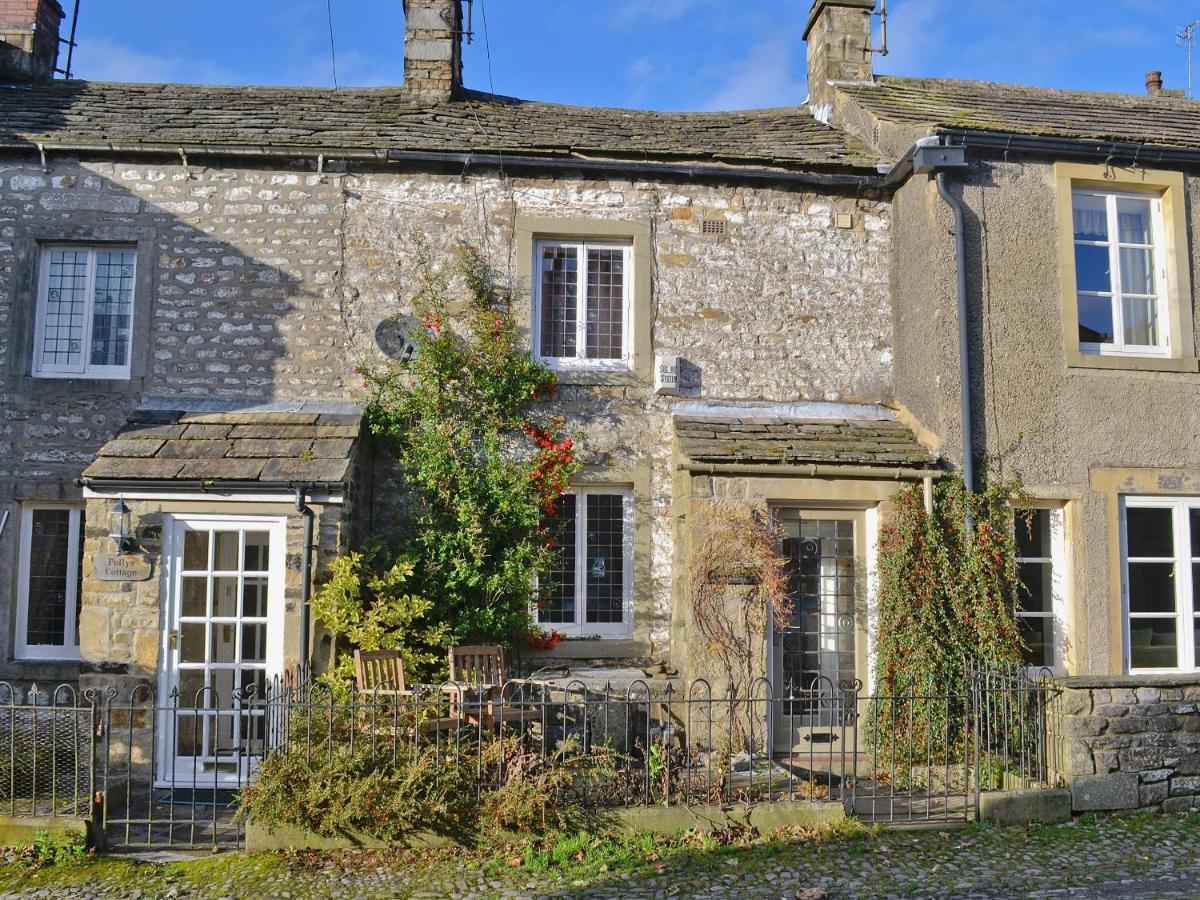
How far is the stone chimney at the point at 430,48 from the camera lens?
39.7 ft

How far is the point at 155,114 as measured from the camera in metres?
11.3

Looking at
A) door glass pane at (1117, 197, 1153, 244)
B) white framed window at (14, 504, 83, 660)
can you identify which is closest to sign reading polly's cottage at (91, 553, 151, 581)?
white framed window at (14, 504, 83, 660)

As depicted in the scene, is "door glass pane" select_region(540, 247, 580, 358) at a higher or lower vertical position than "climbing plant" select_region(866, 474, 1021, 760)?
higher

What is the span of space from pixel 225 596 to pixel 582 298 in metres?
Result: 4.66

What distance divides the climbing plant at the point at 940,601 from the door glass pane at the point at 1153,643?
1.47 meters

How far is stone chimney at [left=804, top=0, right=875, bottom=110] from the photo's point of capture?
12.7 metres

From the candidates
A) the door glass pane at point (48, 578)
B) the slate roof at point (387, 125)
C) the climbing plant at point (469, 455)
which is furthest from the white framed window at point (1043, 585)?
the door glass pane at point (48, 578)

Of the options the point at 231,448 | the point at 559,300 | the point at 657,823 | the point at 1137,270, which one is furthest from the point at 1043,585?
the point at 231,448

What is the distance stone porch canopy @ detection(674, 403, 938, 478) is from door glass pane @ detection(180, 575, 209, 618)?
442 cm

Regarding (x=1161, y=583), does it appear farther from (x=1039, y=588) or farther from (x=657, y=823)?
(x=657, y=823)

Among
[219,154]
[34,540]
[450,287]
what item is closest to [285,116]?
[219,154]

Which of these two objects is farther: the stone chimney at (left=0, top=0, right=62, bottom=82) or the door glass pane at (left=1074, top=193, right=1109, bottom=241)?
the stone chimney at (left=0, top=0, right=62, bottom=82)

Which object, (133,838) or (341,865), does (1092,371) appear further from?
(133,838)

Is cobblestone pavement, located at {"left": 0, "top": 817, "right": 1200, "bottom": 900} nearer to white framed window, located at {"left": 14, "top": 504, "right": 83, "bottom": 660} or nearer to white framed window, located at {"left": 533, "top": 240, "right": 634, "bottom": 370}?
white framed window, located at {"left": 14, "top": 504, "right": 83, "bottom": 660}
